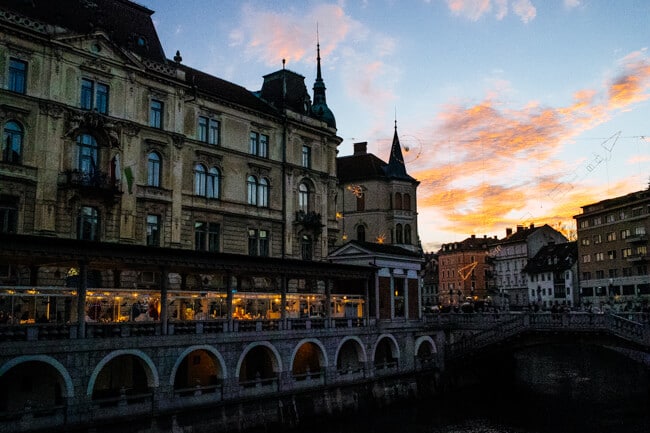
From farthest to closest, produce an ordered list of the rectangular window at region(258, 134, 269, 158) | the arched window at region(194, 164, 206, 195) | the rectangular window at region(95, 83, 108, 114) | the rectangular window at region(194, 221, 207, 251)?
the rectangular window at region(258, 134, 269, 158) < the arched window at region(194, 164, 206, 195) < the rectangular window at region(194, 221, 207, 251) < the rectangular window at region(95, 83, 108, 114)

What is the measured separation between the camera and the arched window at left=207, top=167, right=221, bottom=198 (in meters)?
54.3

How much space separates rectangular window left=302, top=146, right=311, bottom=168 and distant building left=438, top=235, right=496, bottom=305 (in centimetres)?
8911

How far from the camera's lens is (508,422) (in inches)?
1788

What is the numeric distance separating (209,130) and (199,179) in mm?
4502

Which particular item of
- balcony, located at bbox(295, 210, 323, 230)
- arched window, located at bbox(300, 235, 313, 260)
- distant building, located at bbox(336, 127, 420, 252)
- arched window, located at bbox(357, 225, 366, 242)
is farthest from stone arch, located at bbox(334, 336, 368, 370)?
arched window, located at bbox(357, 225, 366, 242)

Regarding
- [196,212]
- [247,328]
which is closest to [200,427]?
[247,328]

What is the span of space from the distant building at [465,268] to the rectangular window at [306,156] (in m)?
89.1

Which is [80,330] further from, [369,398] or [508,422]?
[508,422]

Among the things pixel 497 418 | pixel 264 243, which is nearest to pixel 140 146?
pixel 264 243

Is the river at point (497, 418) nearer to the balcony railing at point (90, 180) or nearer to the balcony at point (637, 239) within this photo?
the balcony railing at point (90, 180)

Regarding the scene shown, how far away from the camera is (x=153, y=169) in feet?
162

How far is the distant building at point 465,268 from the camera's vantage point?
151125 millimetres

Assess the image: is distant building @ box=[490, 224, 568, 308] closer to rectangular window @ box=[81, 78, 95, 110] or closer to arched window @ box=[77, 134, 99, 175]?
arched window @ box=[77, 134, 99, 175]

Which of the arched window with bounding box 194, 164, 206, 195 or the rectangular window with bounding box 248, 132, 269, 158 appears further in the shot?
the rectangular window with bounding box 248, 132, 269, 158
